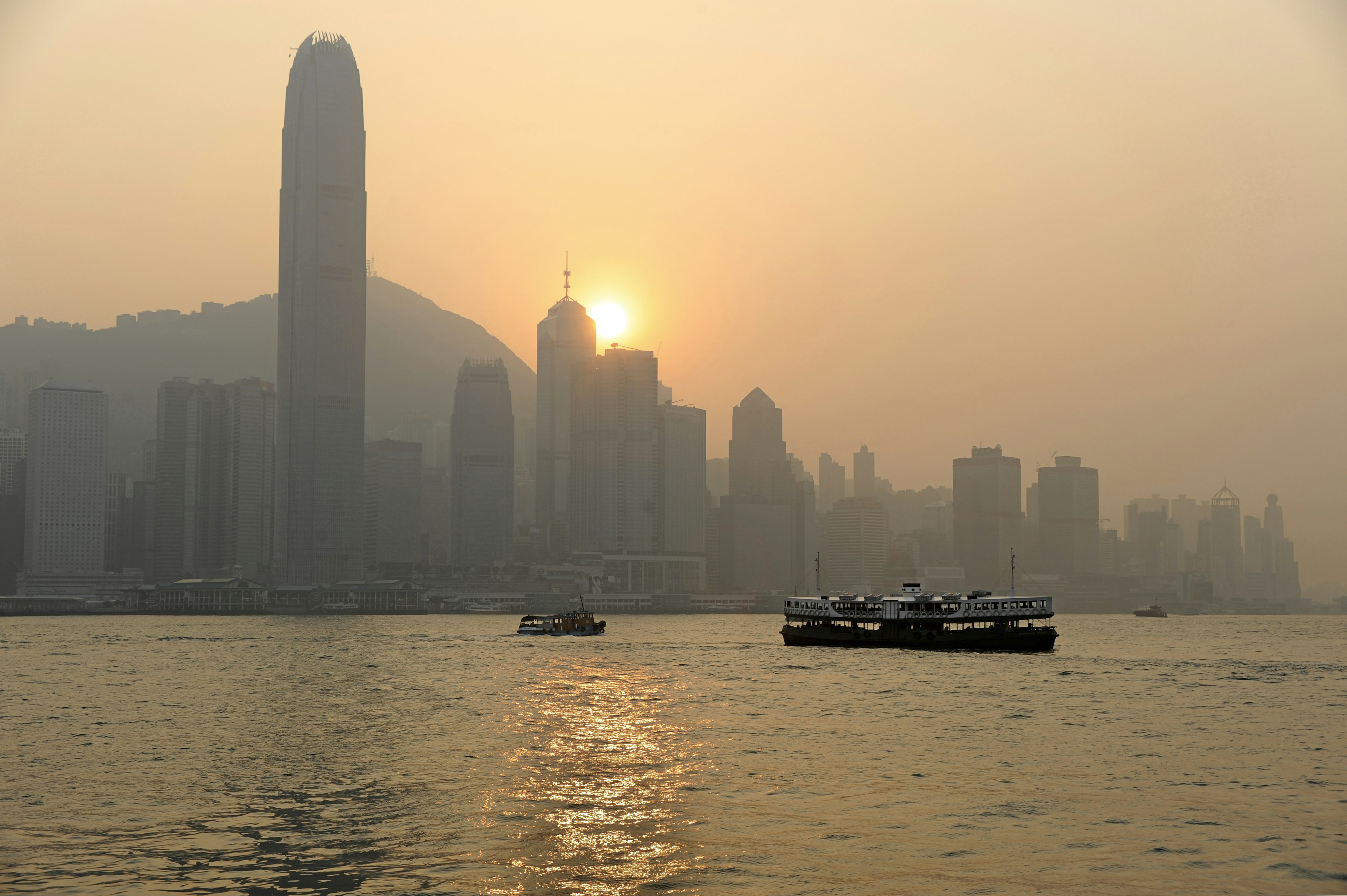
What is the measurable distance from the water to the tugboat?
5648cm

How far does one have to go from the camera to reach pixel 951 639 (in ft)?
578

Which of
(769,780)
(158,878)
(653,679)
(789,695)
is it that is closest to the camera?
(158,878)

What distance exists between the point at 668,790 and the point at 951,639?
12639cm

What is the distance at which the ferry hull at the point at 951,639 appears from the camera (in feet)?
571

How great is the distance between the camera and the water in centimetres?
4216

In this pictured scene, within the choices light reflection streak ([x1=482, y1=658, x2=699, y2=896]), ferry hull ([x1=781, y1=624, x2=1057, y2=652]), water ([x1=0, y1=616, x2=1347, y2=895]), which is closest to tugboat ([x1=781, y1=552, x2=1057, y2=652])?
ferry hull ([x1=781, y1=624, x2=1057, y2=652])

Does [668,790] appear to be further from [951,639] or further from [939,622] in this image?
[951,639]

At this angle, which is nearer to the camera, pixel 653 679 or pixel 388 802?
pixel 388 802

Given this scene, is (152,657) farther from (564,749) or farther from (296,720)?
(564,749)

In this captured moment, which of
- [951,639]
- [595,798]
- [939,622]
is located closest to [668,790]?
[595,798]

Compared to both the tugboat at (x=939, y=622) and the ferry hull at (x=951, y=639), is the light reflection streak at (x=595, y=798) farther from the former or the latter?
the tugboat at (x=939, y=622)

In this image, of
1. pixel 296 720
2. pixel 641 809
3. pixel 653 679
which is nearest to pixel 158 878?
pixel 641 809

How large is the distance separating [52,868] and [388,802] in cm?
1513

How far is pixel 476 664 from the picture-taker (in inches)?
6137
